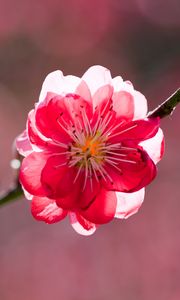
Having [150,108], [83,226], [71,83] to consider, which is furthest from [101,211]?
[150,108]

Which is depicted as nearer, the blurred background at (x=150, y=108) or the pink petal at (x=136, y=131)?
the pink petal at (x=136, y=131)

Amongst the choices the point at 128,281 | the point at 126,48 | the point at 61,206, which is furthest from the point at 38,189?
the point at 126,48

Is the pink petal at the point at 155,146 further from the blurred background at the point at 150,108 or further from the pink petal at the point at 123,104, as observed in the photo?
the blurred background at the point at 150,108

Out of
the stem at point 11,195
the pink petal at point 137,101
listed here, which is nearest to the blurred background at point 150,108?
the stem at point 11,195

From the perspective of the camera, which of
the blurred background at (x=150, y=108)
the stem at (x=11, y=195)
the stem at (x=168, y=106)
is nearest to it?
the stem at (x=168, y=106)

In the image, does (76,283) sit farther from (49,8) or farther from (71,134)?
(71,134)

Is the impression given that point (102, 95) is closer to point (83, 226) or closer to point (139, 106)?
point (139, 106)
